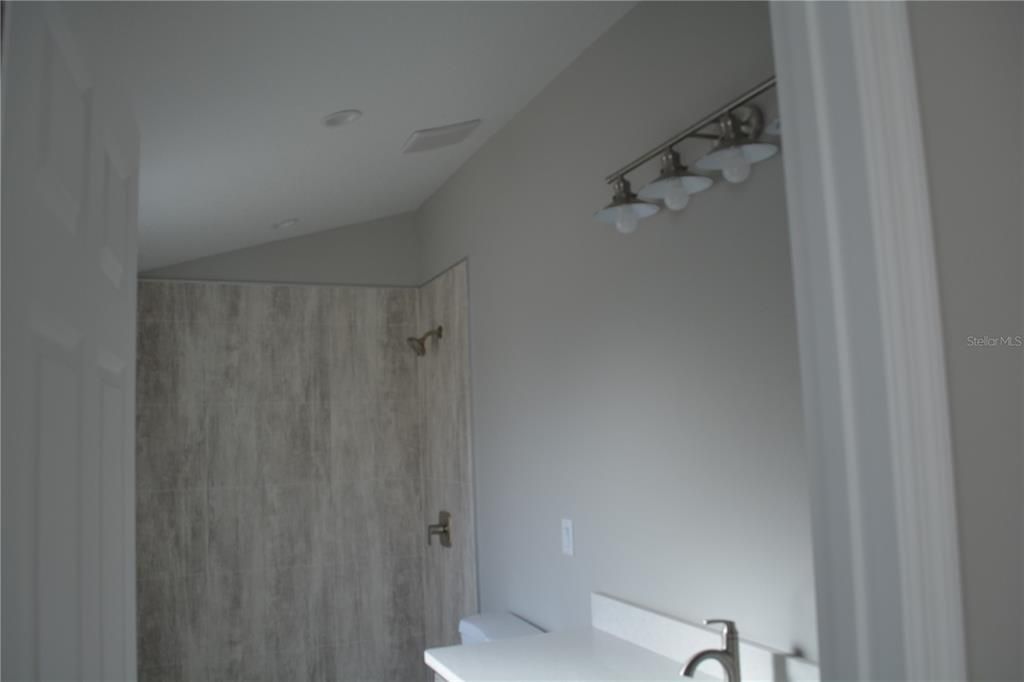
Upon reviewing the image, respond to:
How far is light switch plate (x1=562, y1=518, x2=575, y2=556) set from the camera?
2688 mm

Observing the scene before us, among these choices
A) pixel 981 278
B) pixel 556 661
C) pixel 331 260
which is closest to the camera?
pixel 981 278

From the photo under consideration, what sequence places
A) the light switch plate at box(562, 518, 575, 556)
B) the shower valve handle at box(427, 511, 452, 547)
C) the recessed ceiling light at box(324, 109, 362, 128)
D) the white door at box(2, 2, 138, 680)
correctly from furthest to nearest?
the shower valve handle at box(427, 511, 452, 547) < the light switch plate at box(562, 518, 575, 556) < the recessed ceiling light at box(324, 109, 362, 128) < the white door at box(2, 2, 138, 680)

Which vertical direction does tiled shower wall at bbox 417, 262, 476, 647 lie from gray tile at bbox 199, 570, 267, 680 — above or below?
above

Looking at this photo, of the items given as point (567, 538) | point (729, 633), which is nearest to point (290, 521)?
point (567, 538)

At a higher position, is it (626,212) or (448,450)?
(626,212)

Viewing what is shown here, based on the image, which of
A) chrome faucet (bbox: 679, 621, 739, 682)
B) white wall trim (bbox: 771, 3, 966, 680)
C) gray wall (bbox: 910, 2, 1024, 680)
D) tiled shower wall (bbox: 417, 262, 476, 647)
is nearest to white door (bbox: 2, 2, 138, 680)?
white wall trim (bbox: 771, 3, 966, 680)

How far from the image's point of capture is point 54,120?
0.74 m

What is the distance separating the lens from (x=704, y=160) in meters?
1.77

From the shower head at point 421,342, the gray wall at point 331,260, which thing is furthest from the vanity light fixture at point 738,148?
the gray wall at point 331,260

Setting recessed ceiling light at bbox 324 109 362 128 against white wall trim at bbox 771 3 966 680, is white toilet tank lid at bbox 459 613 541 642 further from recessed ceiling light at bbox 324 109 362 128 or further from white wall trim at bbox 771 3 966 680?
white wall trim at bbox 771 3 966 680

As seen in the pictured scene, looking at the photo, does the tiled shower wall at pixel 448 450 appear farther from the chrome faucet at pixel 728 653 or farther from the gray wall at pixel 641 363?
the chrome faucet at pixel 728 653

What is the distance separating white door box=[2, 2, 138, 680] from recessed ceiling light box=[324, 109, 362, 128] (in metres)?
1.42

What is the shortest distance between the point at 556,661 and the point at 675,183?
4.00 ft

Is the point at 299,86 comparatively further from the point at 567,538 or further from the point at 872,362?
the point at 872,362
